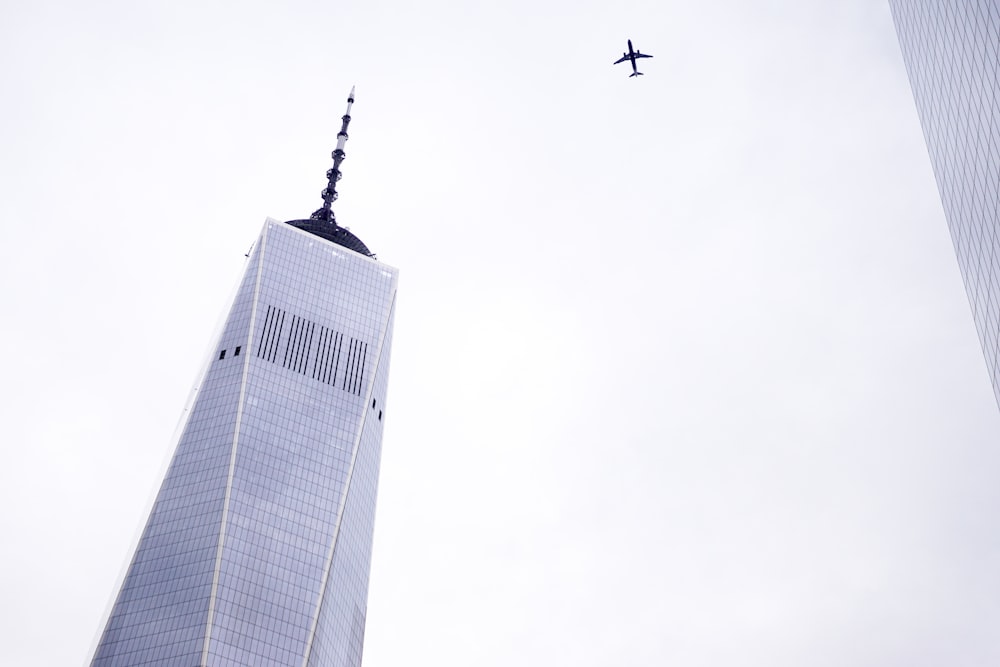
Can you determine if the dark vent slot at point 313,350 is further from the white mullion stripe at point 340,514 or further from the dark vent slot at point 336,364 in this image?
the white mullion stripe at point 340,514

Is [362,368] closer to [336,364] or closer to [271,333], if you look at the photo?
[336,364]

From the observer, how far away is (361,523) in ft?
582

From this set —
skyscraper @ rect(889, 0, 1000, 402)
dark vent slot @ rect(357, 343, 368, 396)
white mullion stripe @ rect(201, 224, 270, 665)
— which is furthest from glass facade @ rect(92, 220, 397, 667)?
skyscraper @ rect(889, 0, 1000, 402)

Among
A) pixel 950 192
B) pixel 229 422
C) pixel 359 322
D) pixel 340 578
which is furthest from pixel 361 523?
pixel 950 192

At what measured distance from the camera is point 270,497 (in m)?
166

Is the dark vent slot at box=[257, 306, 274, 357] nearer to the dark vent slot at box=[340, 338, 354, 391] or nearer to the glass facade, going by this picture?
the glass facade

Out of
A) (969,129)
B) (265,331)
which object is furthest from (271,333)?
(969,129)

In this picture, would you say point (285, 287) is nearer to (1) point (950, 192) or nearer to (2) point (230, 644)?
(2) point (230, 644)

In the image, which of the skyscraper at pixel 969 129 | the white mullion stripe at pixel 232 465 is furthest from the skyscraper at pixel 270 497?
the skyscraper at pixel 969 129

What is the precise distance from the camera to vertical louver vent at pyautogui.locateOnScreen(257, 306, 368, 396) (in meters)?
184

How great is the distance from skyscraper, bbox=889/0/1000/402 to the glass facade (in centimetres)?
10453

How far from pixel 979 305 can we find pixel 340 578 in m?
108

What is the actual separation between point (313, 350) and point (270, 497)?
104ft

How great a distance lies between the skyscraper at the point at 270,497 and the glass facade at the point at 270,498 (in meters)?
0.21
